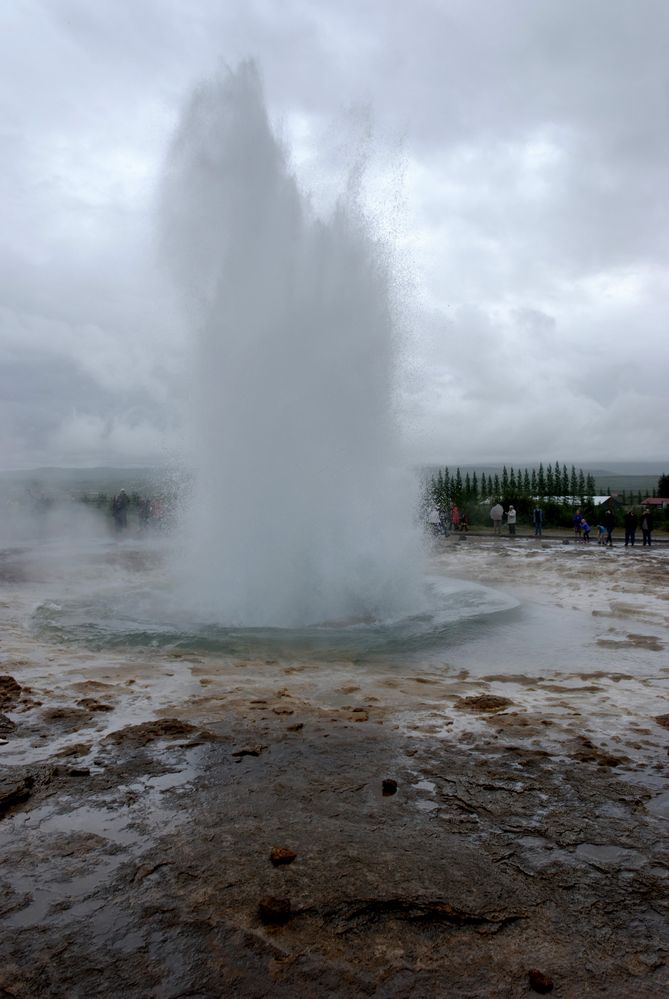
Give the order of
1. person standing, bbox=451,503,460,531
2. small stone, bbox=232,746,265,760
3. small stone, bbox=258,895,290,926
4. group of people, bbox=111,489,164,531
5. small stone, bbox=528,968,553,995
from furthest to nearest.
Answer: person standing, bbox=451,503,460,531
group of people, bbox=111,489,164,531
small stone, bbox=232,746,265,760
small stone, bbox=258,895,290,926
small stone, bbox=528,968,553,995

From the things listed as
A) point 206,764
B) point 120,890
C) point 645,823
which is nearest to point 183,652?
point 206,764

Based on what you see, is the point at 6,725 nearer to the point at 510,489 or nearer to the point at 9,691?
the point at 9,691

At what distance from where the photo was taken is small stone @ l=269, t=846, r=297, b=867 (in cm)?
292

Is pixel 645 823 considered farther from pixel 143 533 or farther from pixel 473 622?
pixel 143 533

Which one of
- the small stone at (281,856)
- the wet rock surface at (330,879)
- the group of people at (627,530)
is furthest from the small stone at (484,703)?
the group of people at (627,530)

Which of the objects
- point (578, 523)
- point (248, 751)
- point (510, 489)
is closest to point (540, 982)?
point (248, 751)

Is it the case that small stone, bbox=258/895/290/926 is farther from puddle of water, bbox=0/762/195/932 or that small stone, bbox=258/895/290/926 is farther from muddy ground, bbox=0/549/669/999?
puddle of water, bbox=0/762/195/932

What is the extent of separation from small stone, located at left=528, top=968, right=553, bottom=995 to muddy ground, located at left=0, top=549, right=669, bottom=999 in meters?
0.01

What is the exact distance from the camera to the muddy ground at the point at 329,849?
2.32m

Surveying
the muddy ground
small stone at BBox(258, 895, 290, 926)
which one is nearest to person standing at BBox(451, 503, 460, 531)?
the muddy ground

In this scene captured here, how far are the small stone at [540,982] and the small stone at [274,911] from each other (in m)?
0.90

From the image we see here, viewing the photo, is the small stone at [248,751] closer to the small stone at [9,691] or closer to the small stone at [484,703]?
the small stone at [484,703]

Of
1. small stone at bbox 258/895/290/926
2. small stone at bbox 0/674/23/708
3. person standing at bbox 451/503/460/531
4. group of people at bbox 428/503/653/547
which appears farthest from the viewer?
person standing at bbox 451/503/460/531

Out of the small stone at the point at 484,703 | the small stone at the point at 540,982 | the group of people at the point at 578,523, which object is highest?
the group of people at the point at 578,523
